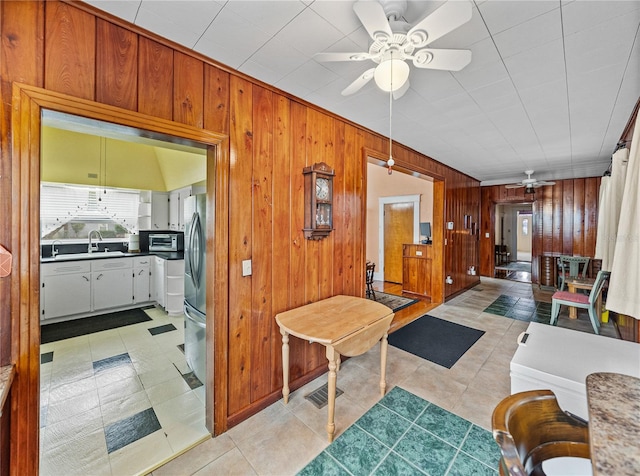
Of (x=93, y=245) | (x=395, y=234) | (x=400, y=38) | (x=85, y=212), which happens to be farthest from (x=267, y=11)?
(x=395, y=234)

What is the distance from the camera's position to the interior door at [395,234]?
20.7ft

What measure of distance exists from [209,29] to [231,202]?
3.33 ft

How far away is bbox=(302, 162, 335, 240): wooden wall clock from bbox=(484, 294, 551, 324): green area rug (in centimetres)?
380

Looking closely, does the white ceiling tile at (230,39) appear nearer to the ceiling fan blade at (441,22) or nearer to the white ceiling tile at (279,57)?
the white ceiling tile at (279,57)

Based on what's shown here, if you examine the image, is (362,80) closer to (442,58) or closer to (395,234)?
(442,58)

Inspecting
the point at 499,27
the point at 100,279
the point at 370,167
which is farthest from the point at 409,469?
the point at 370,167

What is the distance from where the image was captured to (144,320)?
12.9 ft

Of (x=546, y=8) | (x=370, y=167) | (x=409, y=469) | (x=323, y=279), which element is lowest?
(x=409, y=469)

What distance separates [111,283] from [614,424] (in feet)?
17.9

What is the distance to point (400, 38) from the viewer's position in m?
1.21

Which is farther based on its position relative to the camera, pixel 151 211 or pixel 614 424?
pixel 151 211

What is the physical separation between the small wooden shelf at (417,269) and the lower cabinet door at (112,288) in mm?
5145

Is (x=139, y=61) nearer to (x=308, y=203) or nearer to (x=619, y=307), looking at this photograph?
(x=308, y=203)

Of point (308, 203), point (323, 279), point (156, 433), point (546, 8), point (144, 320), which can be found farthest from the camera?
point (144, 320)
